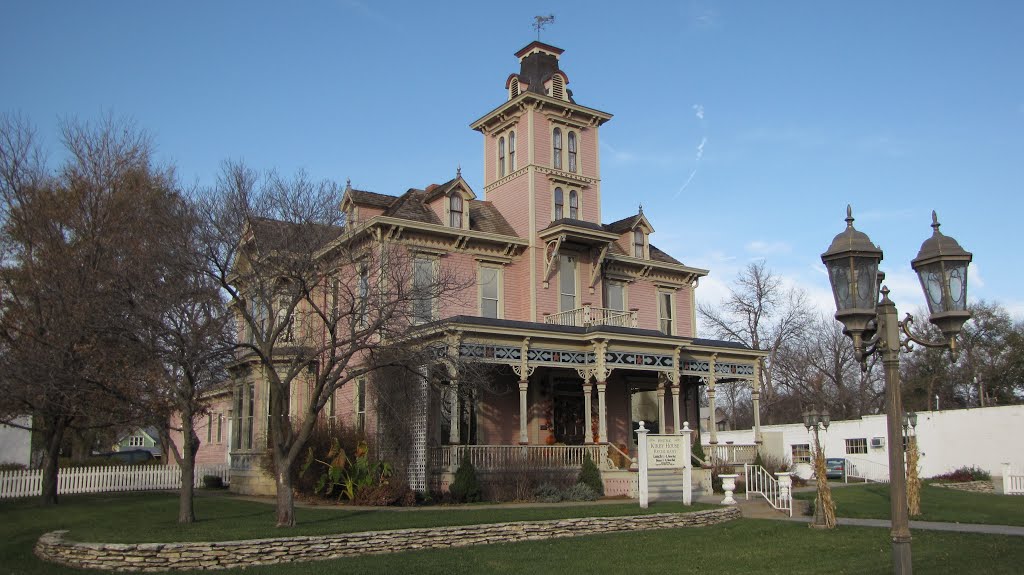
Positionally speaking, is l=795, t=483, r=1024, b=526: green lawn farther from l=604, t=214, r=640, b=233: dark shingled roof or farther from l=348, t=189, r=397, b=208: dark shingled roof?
l=348, t=189, r=397, b=208: dark shingled roof

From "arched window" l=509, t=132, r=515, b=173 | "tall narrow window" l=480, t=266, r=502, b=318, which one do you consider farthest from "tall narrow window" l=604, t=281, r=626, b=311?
"arched window" l=509, t=132, r=515, b=173

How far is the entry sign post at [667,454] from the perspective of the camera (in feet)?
69.7

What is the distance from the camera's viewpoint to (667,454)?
22.0 metres

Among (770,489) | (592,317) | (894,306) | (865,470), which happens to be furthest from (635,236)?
(894,306)

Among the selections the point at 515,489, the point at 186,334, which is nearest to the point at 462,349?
the point at 515,489

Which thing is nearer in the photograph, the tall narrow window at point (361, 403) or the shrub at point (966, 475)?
the tall narrow window at point (361, 403)

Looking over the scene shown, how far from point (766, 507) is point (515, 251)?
40.7ft

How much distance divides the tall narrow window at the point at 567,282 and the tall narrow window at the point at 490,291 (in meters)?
2.26

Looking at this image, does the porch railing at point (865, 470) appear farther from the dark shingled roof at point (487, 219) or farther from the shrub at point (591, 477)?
the dark shingled roof at point (487, 219)

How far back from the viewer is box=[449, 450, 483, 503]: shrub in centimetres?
2283

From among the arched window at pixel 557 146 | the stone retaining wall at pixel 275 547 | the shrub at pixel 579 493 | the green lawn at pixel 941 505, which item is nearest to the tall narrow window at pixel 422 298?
the stone retaining wall at pixel 275 547

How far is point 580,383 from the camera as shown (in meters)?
29.9

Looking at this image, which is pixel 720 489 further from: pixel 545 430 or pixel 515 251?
pixel 515 251

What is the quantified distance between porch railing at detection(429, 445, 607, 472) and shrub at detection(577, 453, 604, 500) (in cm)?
51
